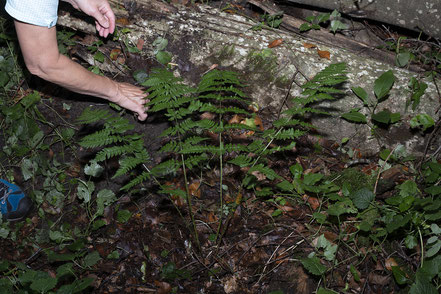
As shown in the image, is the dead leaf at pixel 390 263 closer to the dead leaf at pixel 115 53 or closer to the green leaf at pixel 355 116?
the green leaf at pixel 355 116

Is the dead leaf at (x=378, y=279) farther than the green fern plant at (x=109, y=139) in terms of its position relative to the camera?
Yes

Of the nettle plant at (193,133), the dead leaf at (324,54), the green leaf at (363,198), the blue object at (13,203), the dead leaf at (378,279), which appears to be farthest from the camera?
the dead leaf at (324,54)

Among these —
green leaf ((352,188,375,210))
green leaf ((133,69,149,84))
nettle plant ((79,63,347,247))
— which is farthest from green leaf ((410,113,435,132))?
green leaf ((133,69,149,84))

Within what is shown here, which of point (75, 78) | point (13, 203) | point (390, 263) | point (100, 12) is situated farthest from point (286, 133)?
point (13, 203)

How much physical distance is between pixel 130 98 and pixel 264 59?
1.32 m

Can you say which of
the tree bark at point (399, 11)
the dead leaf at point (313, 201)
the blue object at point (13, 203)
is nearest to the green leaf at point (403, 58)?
the tree bark at point (399, 11)

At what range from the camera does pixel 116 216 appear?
3316 millimetres

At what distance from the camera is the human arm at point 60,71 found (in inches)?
102

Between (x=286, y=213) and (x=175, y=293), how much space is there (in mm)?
1111

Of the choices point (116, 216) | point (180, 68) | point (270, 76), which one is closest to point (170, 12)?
point (180, 68)

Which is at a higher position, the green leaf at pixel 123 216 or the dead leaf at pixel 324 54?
the dead leaf at pixel 324 54

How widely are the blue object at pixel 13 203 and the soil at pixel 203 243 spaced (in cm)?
10

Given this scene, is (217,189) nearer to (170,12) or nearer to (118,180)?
(118,180)

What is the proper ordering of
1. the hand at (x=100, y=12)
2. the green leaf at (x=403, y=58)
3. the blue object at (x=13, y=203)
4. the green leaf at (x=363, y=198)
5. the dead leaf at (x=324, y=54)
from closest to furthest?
the green leaf at (x=363, y=198) < the blue object at (x=13, y=203) < the hand at (x=100, y=12) < the dead leaf at (x=324, y=54) < the green leaf at (x=403, y=58)
